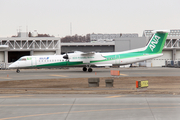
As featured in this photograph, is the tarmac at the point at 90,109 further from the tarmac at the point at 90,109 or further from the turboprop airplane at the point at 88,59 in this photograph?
the turboprop airplane at the point at 88,59

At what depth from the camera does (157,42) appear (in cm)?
4747

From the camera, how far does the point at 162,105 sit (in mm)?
14602

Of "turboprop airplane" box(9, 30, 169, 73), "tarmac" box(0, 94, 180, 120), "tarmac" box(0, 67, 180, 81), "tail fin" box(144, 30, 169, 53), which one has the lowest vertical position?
"tarmac" box(0, 94, 180, 120)

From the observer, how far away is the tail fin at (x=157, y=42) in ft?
154

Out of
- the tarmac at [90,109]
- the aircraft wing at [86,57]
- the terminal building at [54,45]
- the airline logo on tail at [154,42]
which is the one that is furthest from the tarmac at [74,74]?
the terminal building at [54,45]

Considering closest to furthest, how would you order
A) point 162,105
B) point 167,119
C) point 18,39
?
point 167,119 → point 162,105 → point 18,39

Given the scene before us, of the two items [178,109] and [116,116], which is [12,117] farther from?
[178,109]

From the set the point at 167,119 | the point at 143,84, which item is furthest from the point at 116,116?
the point at 143,84

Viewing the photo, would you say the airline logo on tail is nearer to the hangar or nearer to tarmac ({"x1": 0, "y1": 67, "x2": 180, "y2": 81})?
tarmac ({"x1": 0, "y1": 67, "x2": 180, "y2": 81})

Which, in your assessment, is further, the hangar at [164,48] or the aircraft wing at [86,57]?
the hangar at [164,48]

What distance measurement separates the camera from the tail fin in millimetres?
47000

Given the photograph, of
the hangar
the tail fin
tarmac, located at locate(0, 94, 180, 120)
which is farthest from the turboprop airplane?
tarmac, located at locate(0, 94, 180, 120)

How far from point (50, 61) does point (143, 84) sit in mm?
27009

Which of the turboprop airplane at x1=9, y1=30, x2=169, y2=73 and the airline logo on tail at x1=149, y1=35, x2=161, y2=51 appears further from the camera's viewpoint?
the airline logo on tail at x1=149, y1=35, x2=161, y2=51
